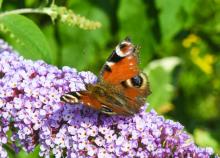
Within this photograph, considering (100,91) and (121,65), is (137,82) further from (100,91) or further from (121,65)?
(100,91)

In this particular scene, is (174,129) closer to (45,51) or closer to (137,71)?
(137,71)

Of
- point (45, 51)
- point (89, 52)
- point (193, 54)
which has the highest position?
point (193, 54)

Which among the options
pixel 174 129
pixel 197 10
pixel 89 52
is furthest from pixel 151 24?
pixel 174 129

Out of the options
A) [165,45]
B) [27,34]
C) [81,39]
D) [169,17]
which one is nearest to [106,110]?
[27,34]

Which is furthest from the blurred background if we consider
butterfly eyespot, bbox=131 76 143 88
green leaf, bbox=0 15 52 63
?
butterfly eyespot, bbox=131 76 143 88

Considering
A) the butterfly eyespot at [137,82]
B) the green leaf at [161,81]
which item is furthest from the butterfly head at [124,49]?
the green leaf at [161,81]
